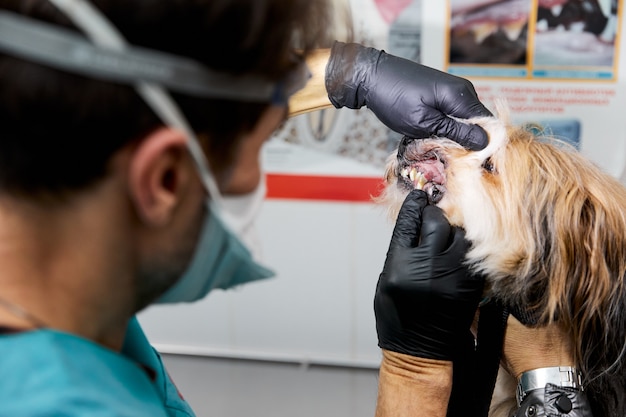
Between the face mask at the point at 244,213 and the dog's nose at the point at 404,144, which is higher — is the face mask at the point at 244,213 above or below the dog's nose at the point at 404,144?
below

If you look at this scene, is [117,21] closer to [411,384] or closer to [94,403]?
[94,403]

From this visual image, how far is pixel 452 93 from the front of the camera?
129 cm

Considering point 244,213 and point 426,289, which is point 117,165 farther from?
point 426,289

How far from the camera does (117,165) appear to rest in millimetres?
563

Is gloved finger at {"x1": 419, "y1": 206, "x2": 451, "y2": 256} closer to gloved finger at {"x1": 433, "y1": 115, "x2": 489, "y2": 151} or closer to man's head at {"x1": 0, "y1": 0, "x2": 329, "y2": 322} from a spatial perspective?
gloved finger at {"x1": 433, "y1": 115, "x2": 489, "y2": 151}

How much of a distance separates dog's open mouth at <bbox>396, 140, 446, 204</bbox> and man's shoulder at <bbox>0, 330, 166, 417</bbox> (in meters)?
0.83

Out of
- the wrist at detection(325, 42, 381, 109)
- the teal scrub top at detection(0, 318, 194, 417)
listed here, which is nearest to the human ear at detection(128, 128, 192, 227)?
the teal scrub top at detection(0, 318, 194, 417)

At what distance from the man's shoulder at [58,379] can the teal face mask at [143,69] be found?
4.9 inches

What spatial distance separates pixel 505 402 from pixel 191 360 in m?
1.90

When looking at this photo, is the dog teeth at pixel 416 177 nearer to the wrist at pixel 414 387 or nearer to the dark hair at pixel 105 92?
the wrist at pixel 414 387

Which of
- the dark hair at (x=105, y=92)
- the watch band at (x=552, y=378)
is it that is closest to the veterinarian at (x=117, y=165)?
the dark hair at (x=105, y=92)

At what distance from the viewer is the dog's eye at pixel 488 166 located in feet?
4.17

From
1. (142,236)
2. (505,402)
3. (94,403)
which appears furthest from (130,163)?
(505,402)

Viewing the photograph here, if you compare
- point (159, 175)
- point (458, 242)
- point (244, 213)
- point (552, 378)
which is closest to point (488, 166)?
point (458, 242)
